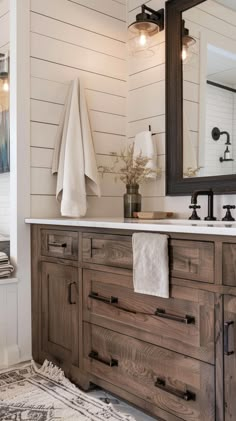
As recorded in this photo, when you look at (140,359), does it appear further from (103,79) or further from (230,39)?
(103,79)

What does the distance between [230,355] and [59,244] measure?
1049 millimetres

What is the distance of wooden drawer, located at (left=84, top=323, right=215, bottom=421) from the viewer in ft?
4.43

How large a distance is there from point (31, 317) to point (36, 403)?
57 centimetres

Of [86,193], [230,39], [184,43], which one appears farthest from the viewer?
[86,193]

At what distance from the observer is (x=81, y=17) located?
8.02ft

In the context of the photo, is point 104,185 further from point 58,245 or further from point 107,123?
point 58,245

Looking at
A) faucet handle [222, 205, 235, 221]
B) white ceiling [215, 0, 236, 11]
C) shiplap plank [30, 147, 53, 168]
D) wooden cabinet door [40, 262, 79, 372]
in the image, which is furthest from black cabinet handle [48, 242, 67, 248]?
white ceiling [215, 0, 236, 11]

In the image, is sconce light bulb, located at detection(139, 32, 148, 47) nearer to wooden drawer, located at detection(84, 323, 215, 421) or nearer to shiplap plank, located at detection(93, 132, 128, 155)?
shiplap plank, located at detection(93, 132, 128, 155)

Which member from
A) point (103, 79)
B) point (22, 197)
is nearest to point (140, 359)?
point (22, 197)

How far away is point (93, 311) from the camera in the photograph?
1.80 meters

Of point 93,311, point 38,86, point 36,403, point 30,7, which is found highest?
point 30,7

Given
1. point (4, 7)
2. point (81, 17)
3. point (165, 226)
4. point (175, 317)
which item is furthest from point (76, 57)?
point (175, 317)

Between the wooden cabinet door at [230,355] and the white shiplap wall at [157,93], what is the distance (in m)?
0.85

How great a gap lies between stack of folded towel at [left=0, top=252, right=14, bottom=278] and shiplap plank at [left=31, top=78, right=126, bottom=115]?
93 cm
